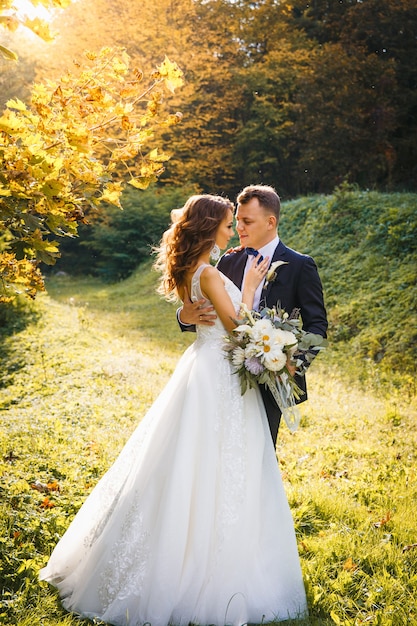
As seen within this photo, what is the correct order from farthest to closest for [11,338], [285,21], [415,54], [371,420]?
[285,21]
[415,54]
[11,338]
[371,420]

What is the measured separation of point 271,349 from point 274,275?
56 cm

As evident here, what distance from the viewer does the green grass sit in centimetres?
346

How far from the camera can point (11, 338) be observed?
1013cm

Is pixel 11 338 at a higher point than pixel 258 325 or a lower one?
lower

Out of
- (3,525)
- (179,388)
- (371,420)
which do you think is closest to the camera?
(179,388)

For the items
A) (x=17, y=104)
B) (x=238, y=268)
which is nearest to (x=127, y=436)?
(x=238, y=268)

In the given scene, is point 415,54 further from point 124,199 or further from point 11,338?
point 11,338

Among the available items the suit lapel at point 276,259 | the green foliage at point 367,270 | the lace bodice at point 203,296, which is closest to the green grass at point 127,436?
the green foliage at point 367,270

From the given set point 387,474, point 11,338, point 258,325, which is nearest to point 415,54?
point 11,338

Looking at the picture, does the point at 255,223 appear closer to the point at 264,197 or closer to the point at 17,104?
the point at 264,197

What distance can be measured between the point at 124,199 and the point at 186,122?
396 cm

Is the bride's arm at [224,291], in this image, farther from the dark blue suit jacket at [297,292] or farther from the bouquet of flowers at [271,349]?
the dark blue suit jacket at [297,292]

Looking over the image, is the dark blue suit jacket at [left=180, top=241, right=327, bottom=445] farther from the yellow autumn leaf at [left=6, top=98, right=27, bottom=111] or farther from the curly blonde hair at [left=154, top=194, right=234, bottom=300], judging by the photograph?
the yellow autumn leaf at [left=6, top=98, right=27, bottom=111]

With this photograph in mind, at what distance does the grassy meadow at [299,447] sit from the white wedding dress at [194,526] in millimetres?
214
